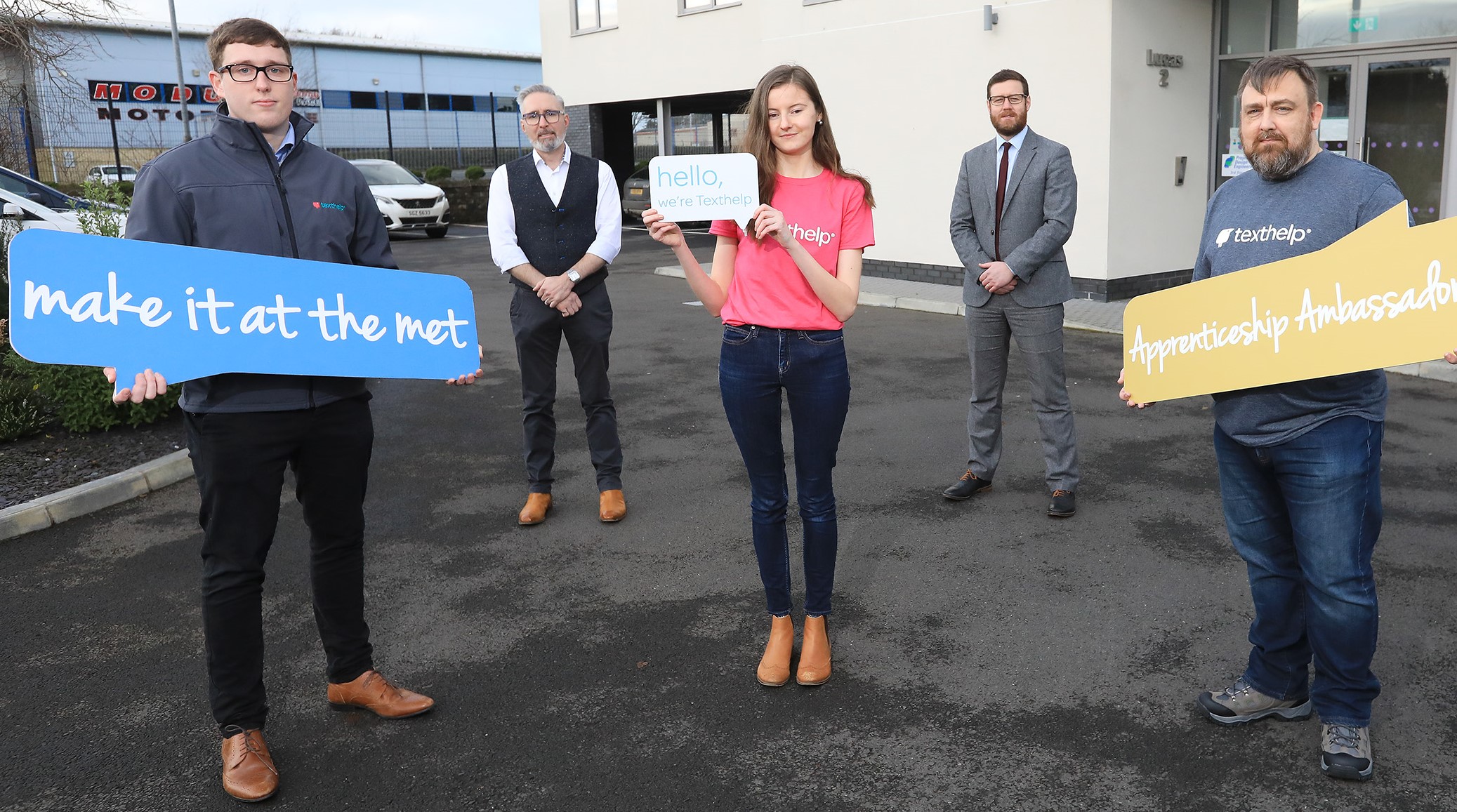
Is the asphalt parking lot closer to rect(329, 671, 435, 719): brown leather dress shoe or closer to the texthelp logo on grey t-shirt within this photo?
rect(329, 671, 435, 719): brown leather dress shoe

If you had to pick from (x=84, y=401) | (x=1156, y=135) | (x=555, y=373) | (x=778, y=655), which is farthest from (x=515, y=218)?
(x=1156, y=135)

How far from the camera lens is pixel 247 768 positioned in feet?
10.3

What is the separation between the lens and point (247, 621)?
3189 mm

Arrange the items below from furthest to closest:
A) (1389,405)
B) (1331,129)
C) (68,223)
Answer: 1. (68,223)
2. (1331,129)
3. (1389,405)

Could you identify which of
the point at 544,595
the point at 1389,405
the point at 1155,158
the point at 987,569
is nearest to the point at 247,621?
the point at 544,595

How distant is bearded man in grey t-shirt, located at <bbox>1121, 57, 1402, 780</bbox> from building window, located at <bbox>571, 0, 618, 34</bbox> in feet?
64.4

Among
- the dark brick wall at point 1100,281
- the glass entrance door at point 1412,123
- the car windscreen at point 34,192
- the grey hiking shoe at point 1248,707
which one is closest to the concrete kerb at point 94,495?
the grey hiking shoe at point 1248,707

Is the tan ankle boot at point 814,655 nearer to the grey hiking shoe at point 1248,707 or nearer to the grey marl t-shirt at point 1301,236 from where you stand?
the grey hiking shoe at point 1248,707

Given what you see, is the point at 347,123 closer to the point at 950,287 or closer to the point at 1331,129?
the point at 950,287

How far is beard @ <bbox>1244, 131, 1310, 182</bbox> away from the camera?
9.66 ft

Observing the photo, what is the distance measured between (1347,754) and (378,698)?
9.65ft

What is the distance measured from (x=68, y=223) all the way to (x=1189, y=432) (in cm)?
1248

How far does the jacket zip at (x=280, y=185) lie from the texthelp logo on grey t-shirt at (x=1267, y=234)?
8.95 ft

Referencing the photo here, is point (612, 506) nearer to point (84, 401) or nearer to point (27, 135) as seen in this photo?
point (84, 401)
